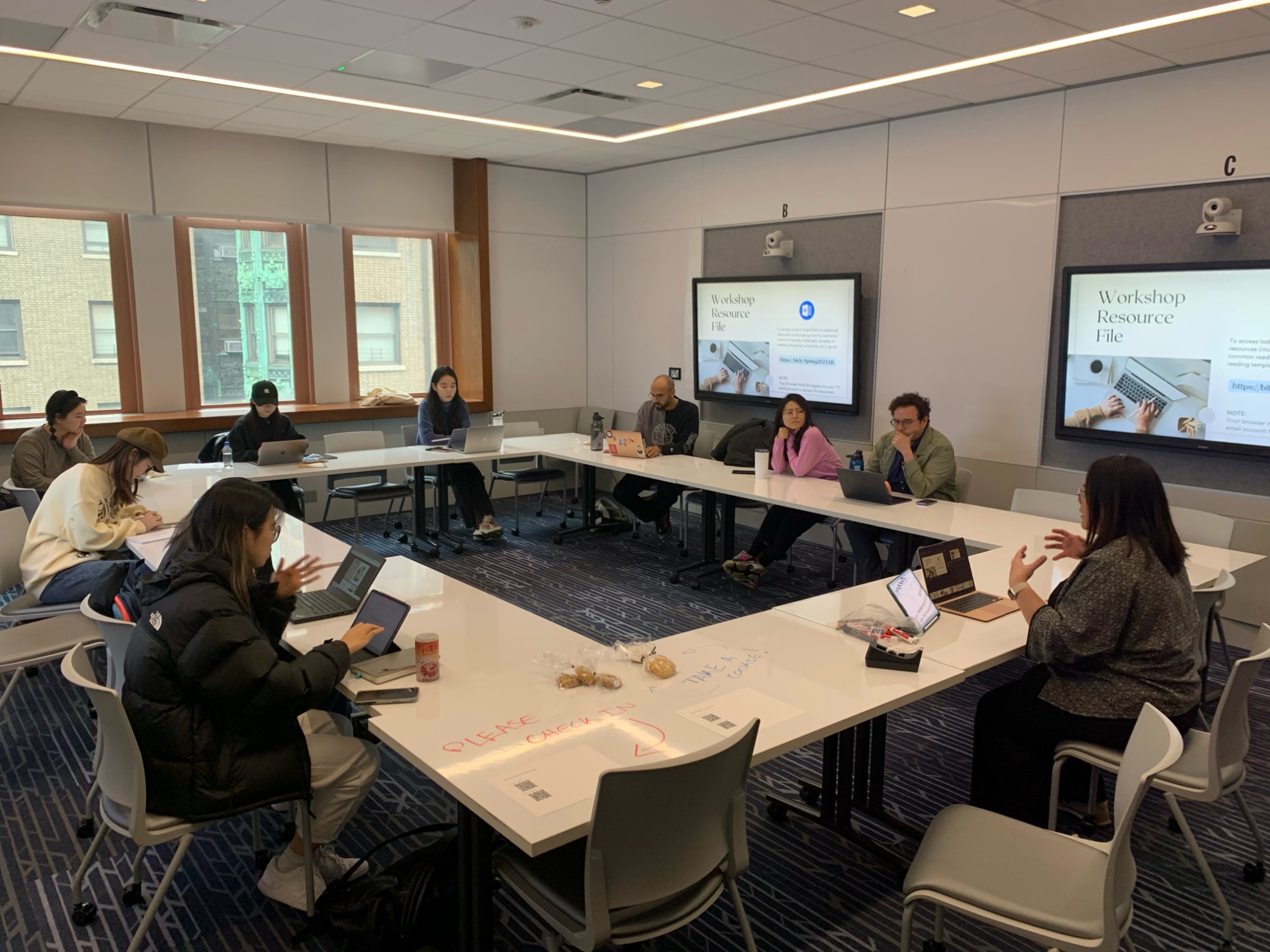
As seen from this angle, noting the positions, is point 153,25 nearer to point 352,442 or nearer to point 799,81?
point 352,442

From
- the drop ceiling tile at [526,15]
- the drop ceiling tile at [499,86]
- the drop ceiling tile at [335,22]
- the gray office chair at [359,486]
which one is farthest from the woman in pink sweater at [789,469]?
the drop ceiling tile at [335,22]

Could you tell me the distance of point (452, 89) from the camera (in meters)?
5.46

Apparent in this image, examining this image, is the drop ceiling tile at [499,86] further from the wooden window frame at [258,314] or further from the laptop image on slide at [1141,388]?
the laptop image on slide at [1141,388]

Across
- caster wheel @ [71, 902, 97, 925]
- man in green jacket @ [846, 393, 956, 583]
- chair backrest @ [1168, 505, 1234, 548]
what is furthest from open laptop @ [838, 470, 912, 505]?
caster wheel @ [71, 902, 97, 925]

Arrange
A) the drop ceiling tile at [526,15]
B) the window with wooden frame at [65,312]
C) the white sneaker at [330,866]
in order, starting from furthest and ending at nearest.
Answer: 1. the window with wooden frame at [65,312]
2. the drop ceiling tile at [526,15]
3. the white sneaker at [330,866]

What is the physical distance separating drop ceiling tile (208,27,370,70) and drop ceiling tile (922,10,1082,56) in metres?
2.84

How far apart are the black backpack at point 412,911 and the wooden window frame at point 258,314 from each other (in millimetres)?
5766

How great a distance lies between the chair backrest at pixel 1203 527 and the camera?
13.7 feet

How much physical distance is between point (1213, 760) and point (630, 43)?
3.82 m

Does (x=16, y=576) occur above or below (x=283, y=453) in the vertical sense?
below

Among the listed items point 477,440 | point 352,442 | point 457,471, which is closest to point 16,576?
point 352,442

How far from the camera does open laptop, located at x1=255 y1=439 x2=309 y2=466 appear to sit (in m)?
5.77

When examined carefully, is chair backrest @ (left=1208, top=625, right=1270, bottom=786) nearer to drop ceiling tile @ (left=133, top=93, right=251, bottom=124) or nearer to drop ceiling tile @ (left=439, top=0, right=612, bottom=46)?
drop ceiling tile @ (left=439, top=0, right=612, bottom=46)

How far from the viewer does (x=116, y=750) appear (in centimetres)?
229
